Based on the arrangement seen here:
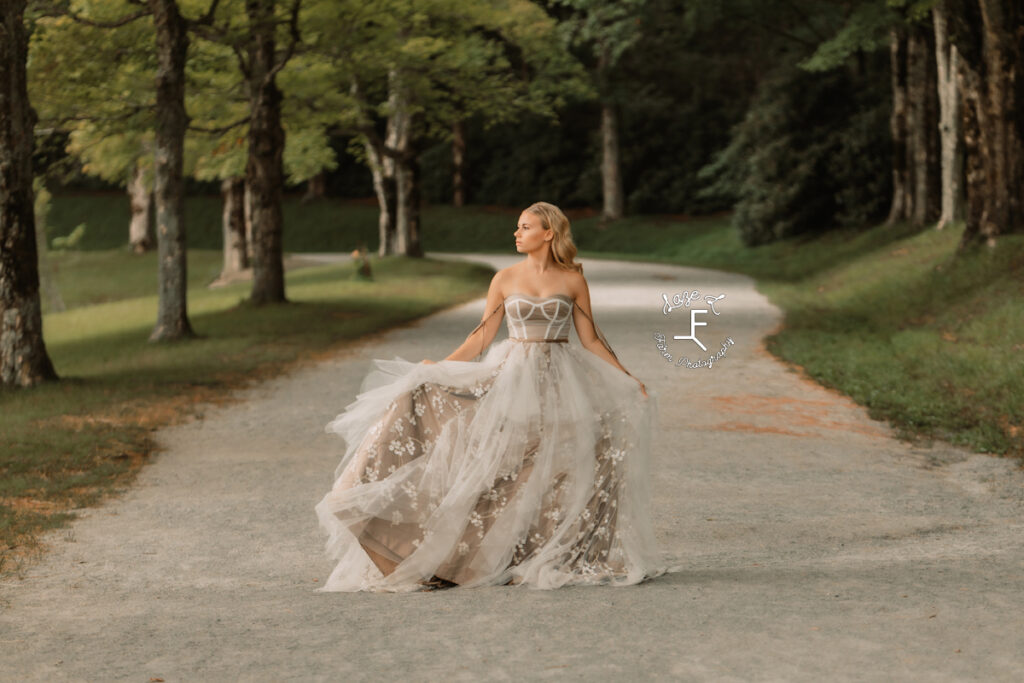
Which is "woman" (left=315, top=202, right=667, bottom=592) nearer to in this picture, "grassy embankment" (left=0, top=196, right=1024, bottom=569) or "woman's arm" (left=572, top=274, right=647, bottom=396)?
"woman's arm" (left=572, top=274, right=647, bottom=396)

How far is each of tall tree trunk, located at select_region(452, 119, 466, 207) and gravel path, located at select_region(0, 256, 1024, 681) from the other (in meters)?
54.0

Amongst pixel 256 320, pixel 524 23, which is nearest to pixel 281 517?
pixel 256 320

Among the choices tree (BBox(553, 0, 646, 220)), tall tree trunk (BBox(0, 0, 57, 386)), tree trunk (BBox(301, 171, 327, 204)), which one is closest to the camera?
tall tree trunk (BBox(0, 0, 57, 386))

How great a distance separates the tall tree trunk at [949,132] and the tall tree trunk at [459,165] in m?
36.2

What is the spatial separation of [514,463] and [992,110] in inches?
713

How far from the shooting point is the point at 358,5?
24.5m

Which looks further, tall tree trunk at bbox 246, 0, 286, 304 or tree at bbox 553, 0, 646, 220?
tree at bbox 553, 0, 646, 220

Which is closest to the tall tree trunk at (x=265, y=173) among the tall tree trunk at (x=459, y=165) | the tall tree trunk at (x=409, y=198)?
the tall tree trunk at (x=409, y=198)

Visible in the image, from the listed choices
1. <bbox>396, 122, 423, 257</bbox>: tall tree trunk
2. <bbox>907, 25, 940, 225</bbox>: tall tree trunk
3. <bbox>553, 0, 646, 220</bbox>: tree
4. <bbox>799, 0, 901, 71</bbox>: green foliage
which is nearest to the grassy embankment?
<bbox>907, 25, 940, 225</bbox>: tall tree trunk

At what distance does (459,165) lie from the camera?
6625cm

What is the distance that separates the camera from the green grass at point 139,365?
9938 millimetres

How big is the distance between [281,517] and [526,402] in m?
2.64

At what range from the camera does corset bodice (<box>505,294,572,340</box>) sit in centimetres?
684

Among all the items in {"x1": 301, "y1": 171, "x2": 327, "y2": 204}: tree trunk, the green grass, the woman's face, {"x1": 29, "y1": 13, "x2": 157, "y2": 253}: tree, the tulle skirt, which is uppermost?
{"x1": 29, "y1": 13, "x2": 157, "y2": 253}: tree
